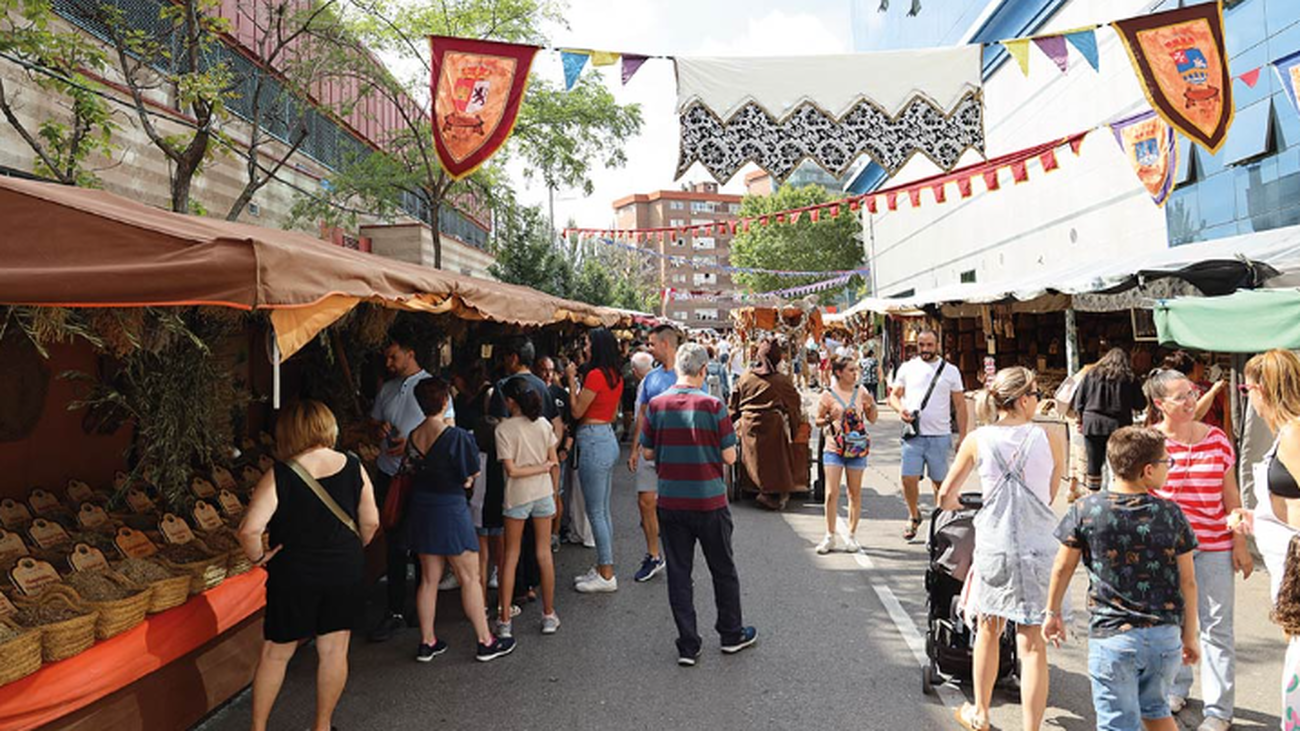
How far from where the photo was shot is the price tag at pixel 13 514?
4137 millimetres

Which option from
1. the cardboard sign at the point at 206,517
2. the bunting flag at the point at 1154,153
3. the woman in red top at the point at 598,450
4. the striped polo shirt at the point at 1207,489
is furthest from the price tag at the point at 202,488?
the bunting flag at the point at 1154,153

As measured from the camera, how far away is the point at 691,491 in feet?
15.1

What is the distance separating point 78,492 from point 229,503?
818mm

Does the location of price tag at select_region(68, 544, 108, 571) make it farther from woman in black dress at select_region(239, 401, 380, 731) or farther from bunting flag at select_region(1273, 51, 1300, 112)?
bunting flag at select_region(1273, 51, 1300, 112)

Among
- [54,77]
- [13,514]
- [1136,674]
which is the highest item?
[54,77]

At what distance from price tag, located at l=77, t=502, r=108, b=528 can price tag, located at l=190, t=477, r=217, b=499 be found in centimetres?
54

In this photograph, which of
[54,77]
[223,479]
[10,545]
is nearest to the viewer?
[10,545]

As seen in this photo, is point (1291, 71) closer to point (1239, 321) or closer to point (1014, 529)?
point (1239, 321)

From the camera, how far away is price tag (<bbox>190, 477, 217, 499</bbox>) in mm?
5063

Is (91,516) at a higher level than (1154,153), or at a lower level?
lower

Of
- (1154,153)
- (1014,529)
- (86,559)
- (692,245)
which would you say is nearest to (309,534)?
(86,559)

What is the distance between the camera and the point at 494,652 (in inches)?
191

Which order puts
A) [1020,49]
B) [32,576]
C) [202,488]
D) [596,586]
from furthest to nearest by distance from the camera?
[1020,49] → [596,586] → [202,488] → [32,576]

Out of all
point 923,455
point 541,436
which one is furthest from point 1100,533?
point 923,455
